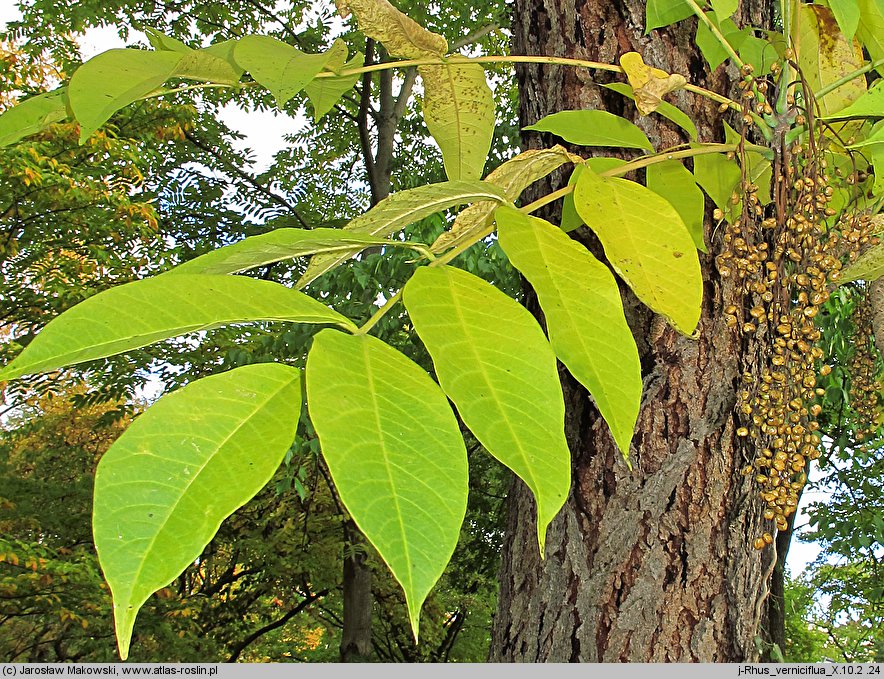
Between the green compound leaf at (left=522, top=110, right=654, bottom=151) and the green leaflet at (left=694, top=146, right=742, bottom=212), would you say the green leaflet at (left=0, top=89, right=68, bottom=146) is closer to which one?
the green compound leaf at (left=522, top=110, right=654, bottom=151)

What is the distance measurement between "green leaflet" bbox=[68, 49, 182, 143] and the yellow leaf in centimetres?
27

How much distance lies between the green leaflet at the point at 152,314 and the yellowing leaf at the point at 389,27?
212mm

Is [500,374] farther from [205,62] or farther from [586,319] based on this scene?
[205,62]

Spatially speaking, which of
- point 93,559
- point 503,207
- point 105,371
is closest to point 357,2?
point 503,207

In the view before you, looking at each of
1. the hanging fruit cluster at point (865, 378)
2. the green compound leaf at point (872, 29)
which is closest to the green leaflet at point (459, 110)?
the green compound leaf at point (872, 29)

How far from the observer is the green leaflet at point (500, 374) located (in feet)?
0.95

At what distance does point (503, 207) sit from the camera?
0.41m

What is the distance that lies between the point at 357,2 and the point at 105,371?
16.7 ft

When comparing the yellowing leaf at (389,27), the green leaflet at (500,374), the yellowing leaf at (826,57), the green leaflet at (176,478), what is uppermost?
the yellowing leaf at (826,57)

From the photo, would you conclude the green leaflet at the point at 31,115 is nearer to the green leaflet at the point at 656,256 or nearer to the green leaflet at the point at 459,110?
the green leaflet at the point at 459,110

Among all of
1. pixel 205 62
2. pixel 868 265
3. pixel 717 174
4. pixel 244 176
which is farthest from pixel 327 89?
pixel 244 176

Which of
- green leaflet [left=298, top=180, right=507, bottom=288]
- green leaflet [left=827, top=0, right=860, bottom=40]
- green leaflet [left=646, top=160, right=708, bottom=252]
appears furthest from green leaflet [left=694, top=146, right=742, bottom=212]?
green leaflet [left=298, top=180, right=507, bottom=288]

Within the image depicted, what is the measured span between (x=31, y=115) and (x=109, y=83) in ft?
0.36

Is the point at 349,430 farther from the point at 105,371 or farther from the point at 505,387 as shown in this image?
the point at 105,371
